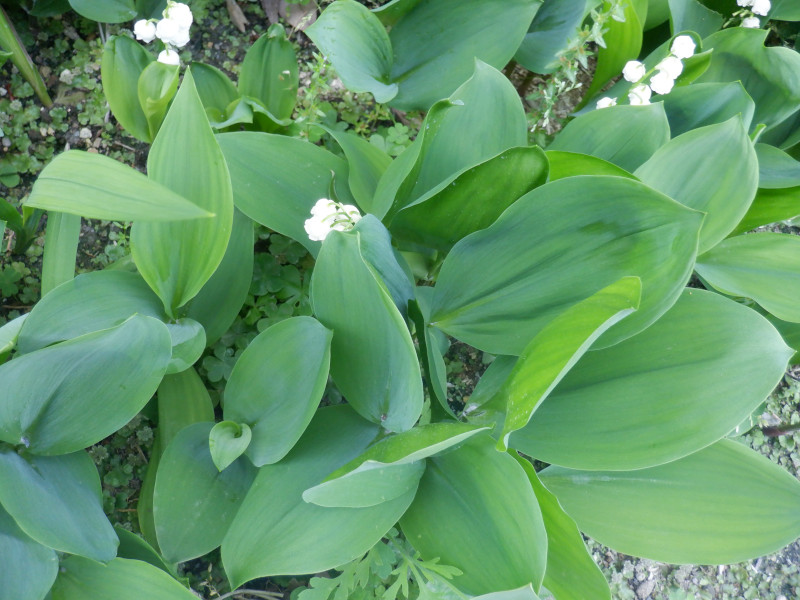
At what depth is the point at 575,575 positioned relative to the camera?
910 millimetres

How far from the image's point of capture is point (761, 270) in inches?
45.6

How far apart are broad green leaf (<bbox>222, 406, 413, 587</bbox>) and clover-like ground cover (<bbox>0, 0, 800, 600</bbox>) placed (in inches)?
14.4

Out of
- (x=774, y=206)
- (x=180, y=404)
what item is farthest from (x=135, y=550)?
(x=774, y=206)

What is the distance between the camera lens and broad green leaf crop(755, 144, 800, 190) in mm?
1272

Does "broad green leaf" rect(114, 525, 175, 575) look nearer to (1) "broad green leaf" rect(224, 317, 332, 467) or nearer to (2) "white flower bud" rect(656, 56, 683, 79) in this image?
(1) "broad green leaf" rect(224, 317, 332, 467)

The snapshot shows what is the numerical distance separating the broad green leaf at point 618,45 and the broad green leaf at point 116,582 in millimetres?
1263

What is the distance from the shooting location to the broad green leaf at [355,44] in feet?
3.62

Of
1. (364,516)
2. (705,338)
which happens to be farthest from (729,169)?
(364,516)

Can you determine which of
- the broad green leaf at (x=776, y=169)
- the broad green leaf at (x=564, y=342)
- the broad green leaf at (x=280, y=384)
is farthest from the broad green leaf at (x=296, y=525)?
the broad green leaf at (x=776, y=169)

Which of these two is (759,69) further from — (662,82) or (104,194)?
(104,194)

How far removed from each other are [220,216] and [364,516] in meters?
0.50

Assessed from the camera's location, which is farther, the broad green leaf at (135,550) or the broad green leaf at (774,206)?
the broad green leaf at (774,206)

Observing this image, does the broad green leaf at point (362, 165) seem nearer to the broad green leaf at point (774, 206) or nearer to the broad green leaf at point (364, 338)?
the broad green leaf at point (364, 338)

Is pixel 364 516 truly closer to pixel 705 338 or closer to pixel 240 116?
pixel 705 338
